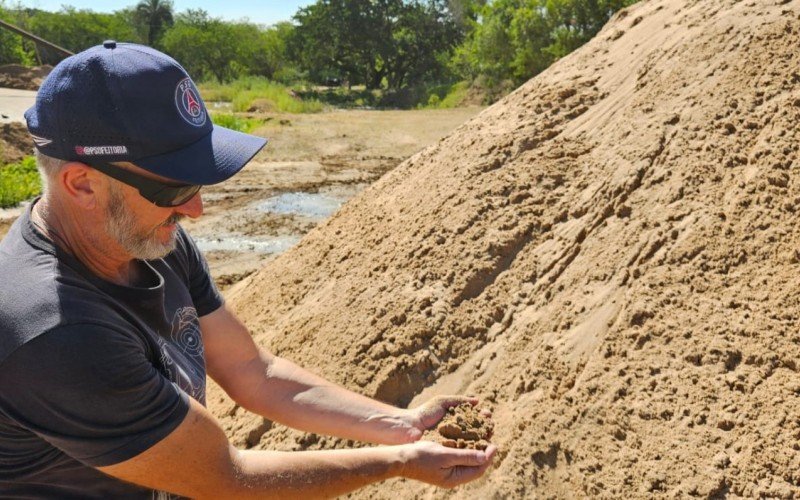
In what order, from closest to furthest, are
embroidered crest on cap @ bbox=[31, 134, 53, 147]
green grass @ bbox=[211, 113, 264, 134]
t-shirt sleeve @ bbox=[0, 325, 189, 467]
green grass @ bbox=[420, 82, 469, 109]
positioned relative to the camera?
1. t-shirt sleeve @ bbox=[0, 325, 189, 467]
2. embroidered crest on cap @ bbox=[31, 134, 53, 147]
3. green grass @ bbox=[211, 113, 264, 134]
4. green grass @ bbox=[420, 82, 469, 109]

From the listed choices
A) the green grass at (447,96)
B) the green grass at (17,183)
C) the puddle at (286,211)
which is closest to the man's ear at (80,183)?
the puddle at (286,211)

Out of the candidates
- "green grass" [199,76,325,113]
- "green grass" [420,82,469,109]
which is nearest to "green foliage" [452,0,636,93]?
"green grass" [420,82,469,109]

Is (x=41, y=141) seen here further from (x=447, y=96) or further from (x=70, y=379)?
(x=447, y=96)

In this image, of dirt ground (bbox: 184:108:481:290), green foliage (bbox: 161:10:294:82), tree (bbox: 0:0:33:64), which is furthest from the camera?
green foliage (bbox: 161:10:294:82)

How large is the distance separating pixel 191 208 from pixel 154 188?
0.34 ft

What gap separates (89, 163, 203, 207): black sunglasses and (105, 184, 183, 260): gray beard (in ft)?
0.11

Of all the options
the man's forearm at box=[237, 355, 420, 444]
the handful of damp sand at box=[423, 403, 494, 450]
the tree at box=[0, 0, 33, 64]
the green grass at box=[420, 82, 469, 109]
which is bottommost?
the green grass at box=[420, 82, 469, 109]

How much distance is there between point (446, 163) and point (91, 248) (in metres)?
2.07

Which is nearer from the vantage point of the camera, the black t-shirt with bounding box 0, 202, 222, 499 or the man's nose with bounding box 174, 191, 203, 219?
the black t-shirt with bounding box 0, 202, 222, 499

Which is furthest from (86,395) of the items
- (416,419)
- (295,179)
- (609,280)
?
(295,179)

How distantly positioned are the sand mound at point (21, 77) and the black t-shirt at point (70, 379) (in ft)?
65.8

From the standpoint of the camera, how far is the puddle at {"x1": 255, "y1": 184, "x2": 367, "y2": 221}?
27.3 feet

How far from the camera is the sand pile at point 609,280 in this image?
1824 mm

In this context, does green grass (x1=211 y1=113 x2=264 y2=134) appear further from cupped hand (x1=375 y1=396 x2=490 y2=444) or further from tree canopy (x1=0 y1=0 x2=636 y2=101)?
cupped hand (x1=375 y1=396 x2=490 y2=444)
